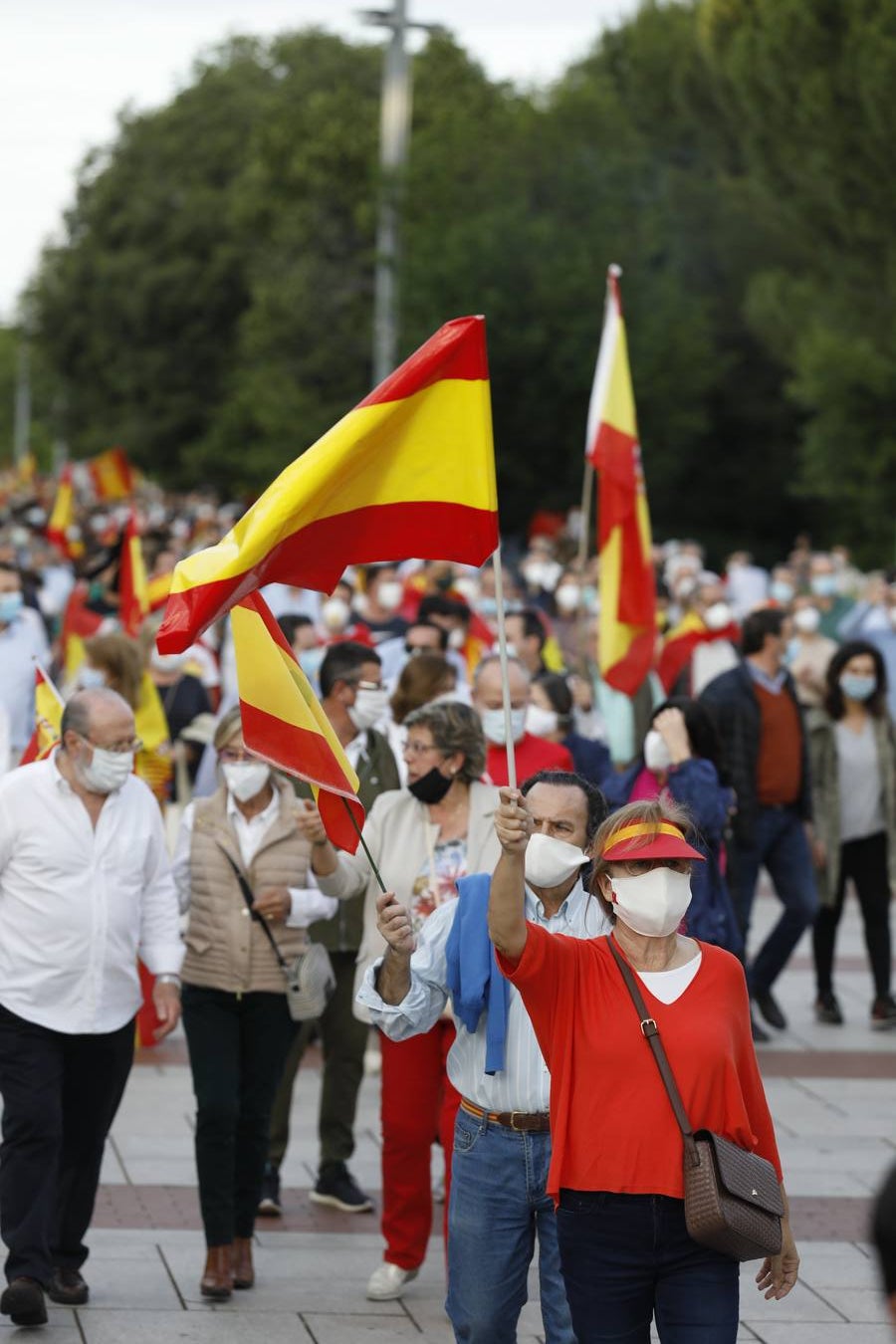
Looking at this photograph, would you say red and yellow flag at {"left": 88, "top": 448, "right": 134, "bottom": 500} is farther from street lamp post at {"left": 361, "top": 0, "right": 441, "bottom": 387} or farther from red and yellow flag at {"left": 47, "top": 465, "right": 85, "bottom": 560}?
red and yellow flag at {"left": 47, "top": 465, "right": 85, "bottom": 560}

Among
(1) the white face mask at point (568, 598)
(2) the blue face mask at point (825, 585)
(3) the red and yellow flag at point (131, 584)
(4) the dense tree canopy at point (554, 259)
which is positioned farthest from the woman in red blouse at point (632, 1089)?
(4) the dense tree canopy at point (554, 259)

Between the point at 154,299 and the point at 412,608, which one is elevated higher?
the point at 154,299

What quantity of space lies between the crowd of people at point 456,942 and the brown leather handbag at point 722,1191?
4 cm

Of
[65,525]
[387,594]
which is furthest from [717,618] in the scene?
[65,525]

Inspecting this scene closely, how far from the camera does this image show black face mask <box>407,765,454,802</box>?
7.18 metres

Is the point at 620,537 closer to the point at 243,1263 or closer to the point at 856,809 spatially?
the point at 856,809

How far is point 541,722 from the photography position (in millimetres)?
10516

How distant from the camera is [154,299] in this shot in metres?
61.7

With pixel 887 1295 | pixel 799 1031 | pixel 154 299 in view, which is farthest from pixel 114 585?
pixel 154 299

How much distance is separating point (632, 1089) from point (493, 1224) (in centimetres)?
96

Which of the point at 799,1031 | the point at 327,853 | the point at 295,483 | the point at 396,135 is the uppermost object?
the point at 396,135

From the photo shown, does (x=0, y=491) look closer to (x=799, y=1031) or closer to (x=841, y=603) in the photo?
(x=841, y=603)

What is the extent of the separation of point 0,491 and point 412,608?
32033mm

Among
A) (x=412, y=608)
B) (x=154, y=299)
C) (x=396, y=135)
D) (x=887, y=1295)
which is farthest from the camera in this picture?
(x=154, y=299)
